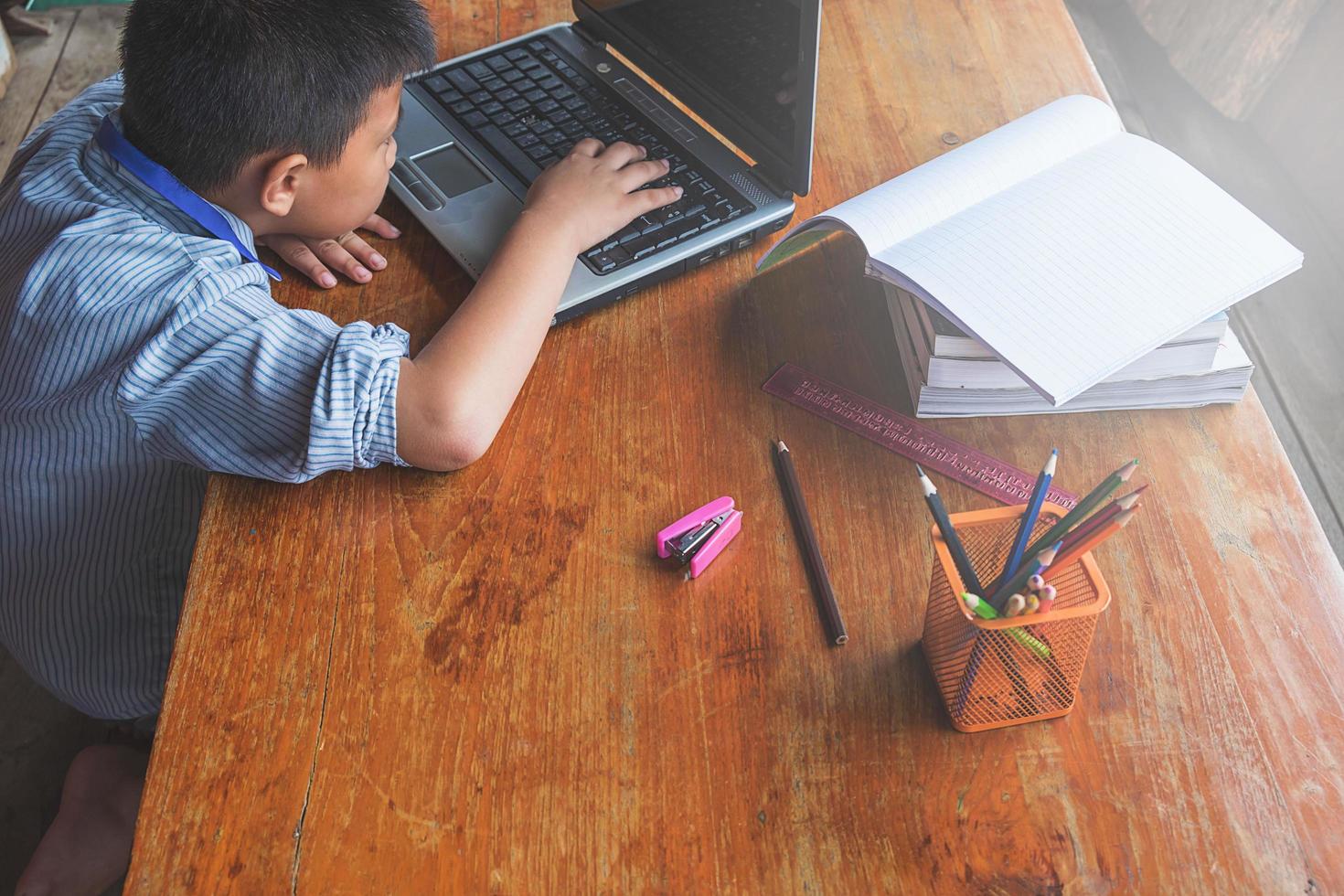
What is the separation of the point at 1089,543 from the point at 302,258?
2.35 ft

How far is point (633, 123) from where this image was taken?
1.02 meters

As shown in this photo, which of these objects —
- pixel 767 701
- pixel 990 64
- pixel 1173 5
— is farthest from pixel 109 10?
pixel 767 701

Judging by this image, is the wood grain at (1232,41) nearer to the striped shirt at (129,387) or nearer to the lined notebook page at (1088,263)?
the lined notebook page at (1088,263)

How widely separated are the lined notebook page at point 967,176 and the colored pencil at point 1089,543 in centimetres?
29

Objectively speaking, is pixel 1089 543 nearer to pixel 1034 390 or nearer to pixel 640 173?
pixel 1034 390

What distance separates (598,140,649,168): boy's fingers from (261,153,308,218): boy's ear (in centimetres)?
28

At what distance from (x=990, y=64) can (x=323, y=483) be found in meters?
0.86

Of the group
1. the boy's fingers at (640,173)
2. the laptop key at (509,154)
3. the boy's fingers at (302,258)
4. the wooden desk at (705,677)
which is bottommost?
the wooden desk at (705,677)

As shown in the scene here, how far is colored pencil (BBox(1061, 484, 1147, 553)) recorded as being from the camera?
522 mm

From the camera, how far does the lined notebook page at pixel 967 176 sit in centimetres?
77

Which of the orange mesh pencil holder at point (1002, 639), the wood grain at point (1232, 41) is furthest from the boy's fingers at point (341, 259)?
the wood grain at point (1232, 41)

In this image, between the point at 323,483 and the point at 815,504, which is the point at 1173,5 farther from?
the point at 323,483

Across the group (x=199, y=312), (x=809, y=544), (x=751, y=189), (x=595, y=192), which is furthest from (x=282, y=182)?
(x=809, y=544)

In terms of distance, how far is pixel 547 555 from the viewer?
704 millimetres
